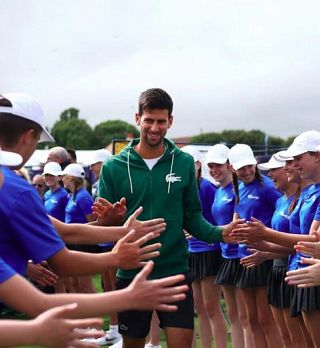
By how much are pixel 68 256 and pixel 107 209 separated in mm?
1512

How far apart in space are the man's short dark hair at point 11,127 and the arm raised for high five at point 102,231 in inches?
35.9

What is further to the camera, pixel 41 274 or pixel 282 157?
pixel 282 157

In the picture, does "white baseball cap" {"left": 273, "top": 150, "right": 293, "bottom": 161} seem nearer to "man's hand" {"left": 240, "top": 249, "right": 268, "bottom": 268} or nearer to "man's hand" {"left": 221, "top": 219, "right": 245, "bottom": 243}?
"man's hand" {"left": 240, "top": 249, "right": 268, "bottom": 268}

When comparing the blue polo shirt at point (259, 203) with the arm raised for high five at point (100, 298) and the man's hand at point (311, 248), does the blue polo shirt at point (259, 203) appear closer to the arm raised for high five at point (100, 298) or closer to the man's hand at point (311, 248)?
the man's hand at point (311, 248)

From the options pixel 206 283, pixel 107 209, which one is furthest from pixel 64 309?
pixel 206 283

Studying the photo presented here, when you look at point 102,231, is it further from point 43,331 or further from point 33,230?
point 43,331

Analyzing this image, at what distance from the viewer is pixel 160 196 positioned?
203 inches

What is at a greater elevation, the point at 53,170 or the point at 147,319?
the point at 53,170

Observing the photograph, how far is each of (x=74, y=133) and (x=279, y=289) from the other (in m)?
86.9

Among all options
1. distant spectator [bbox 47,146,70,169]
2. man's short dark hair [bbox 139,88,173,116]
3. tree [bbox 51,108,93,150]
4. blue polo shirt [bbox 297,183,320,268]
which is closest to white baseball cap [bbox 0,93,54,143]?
man's short dark hair [bbox 139,88,173,116]

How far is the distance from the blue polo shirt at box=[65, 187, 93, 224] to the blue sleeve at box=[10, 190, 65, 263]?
6234 millimetres

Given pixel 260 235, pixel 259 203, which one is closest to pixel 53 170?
pixel 259 203

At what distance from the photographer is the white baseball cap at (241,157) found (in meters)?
6.68

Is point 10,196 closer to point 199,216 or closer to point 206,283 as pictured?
point 199,216
